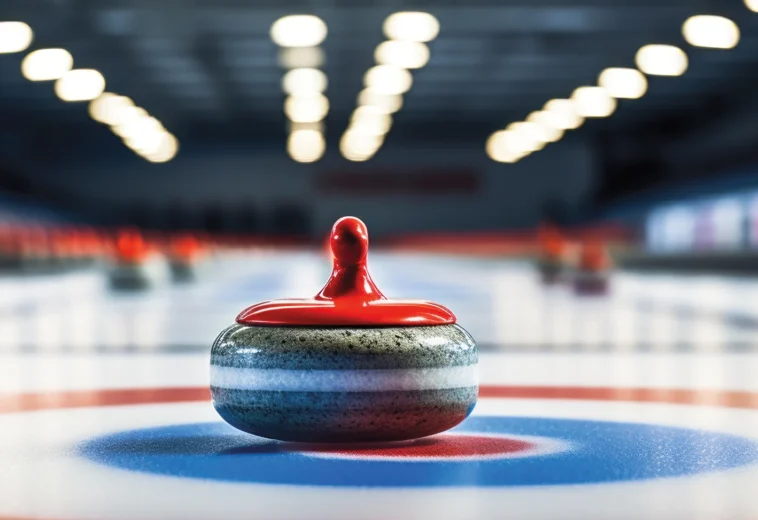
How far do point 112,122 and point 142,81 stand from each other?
641 centimetres

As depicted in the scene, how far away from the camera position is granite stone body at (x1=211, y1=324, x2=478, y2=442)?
370 centimetres

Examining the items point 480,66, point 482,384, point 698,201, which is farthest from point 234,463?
point 698,201

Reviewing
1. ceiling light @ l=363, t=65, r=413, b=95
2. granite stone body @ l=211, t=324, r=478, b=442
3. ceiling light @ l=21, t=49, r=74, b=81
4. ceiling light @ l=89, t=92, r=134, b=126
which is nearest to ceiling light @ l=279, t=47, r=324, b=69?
ceiling light @ l=363, t=65, r=413, b=95

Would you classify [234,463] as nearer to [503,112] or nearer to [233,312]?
[233,312]

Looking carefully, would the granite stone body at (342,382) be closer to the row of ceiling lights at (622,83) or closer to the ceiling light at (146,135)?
the row of ceiling lights at (622,83)

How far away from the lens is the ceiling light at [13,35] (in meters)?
20.3

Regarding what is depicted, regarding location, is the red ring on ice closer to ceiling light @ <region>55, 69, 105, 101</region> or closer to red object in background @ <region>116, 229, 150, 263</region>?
red object in background @ <region>116, 229, 150, 263</region>

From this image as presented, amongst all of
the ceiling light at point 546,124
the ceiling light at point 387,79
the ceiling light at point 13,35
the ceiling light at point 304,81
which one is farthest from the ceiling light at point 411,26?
the ceiling light at point 546,124

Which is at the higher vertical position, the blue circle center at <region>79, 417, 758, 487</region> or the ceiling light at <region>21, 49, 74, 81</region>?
the ceiling light at <region>21, 49, 74, 81</region>

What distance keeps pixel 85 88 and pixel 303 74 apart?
561 centimetres

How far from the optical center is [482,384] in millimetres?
6160

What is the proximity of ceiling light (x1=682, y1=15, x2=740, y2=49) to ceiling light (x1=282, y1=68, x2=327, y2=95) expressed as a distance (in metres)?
12.7

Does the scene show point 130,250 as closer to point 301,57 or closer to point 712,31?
point 712,31

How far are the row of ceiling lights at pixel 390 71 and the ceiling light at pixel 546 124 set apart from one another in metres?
5.09
